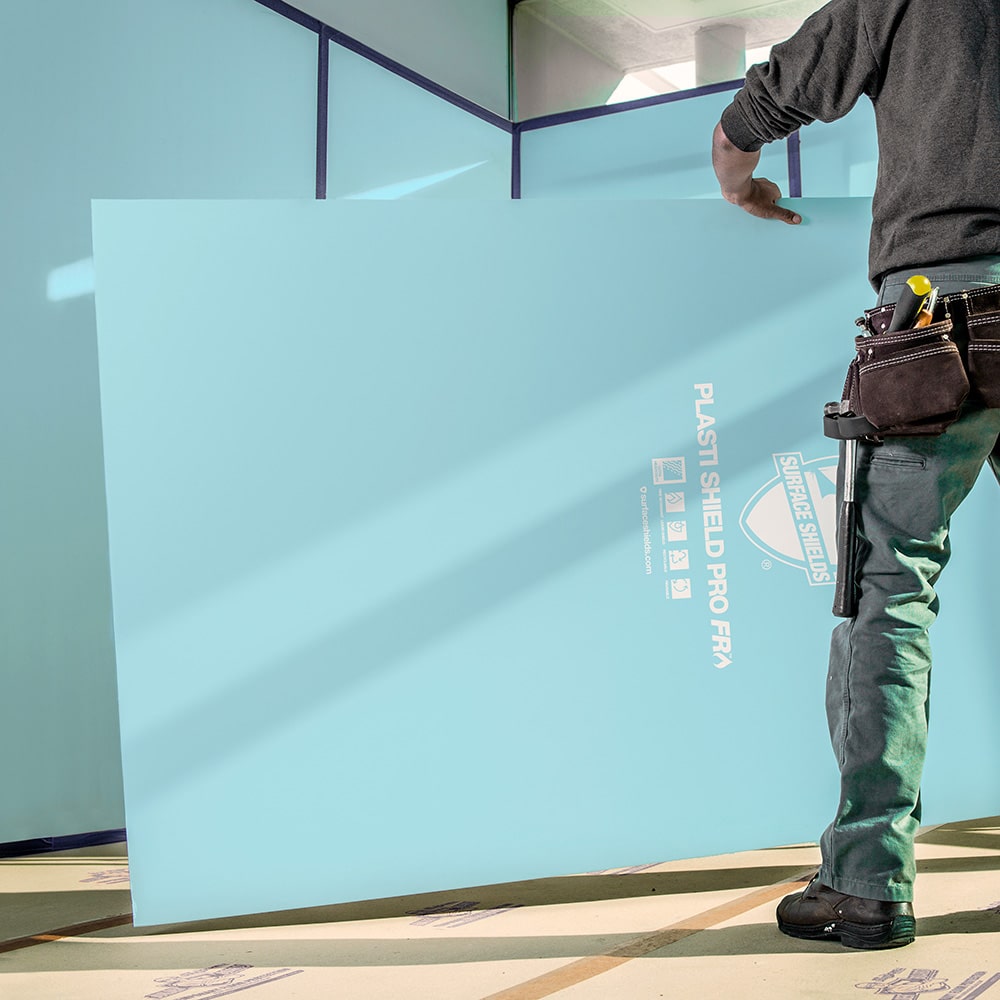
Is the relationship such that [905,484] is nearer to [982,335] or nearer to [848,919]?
[982,335]

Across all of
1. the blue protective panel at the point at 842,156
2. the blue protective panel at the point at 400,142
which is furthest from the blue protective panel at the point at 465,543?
the blue protective panel at the point at 400,142

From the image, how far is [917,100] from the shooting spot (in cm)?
126

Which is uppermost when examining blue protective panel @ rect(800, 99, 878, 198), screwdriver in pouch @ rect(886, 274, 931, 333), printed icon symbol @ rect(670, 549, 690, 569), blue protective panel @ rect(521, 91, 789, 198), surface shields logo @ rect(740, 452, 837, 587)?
blue protective panel @ rect(521, 91, 789, 198)

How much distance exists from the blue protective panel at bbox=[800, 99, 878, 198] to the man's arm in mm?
1342

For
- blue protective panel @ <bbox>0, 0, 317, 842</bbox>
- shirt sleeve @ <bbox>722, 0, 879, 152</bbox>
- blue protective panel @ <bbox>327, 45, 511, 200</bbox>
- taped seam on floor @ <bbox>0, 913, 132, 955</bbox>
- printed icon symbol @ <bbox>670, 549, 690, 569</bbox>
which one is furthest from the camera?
blue protective panel @ <bbox>327, 45, 511, 200</bbox>

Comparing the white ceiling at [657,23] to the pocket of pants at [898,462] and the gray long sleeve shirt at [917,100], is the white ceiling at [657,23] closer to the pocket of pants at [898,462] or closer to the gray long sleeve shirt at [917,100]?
the gray long sleeve shirt at [917,100]

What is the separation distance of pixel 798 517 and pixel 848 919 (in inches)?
23.8

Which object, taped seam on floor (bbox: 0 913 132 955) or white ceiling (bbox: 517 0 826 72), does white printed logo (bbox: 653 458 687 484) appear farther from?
white ceiling (bbox: 517 0 826 72)

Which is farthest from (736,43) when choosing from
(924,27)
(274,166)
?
(924,27)

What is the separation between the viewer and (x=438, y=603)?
1.54 metres

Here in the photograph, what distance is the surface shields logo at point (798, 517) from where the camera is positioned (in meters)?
1.63

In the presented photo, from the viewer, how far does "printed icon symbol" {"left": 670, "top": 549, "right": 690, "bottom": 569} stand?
1.60m

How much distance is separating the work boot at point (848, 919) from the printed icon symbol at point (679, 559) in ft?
1.57

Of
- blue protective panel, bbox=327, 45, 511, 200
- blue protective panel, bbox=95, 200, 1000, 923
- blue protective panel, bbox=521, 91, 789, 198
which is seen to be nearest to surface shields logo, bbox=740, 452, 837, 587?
blue protective panel, bbox=95, 200, 1000, 923
